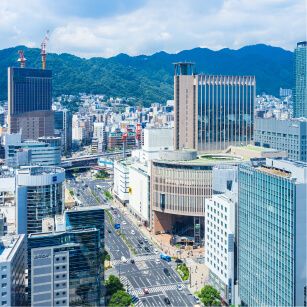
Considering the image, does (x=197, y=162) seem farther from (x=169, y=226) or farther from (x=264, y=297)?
(x=264, y=297)

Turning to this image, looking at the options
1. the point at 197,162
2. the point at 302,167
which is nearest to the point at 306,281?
the point at 302,167

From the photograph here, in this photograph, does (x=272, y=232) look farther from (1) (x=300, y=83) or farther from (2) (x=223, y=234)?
(1) (x=300, y=83)

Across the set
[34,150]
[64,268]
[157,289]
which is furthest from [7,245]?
[34,150]

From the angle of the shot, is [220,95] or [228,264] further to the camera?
[220,95]

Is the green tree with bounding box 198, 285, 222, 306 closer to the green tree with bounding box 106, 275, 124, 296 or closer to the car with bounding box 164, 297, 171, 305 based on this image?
the car with bounding box 164, 297, 171, 305

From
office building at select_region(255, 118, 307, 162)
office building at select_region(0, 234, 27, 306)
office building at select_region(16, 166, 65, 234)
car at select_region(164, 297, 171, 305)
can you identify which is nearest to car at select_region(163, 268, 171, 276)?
car at select_region(164, 297, 171, 305)

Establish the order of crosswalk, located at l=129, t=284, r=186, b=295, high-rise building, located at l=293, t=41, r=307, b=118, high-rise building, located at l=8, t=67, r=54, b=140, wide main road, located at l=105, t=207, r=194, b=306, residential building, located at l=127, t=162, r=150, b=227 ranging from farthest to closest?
high-rise building, located at l=293, t=41, r=307, b=118
high-rise building, located at l=8, t=67, r=54, b=140
residential building, located at l=127, t=162, r=150, b=227
crosswalk, located at l=129, t=284, r=186, b=295
wide main road, located at l=105, t=207, r=194, b=306
